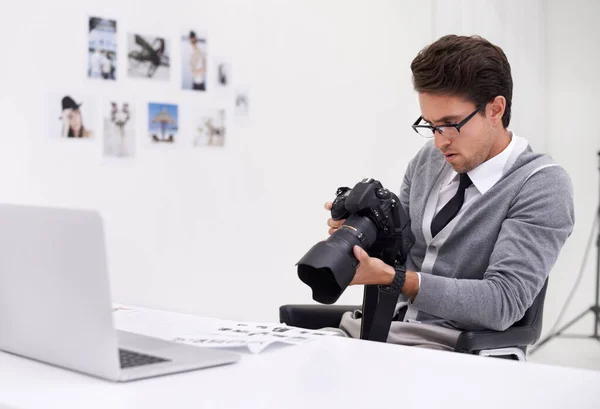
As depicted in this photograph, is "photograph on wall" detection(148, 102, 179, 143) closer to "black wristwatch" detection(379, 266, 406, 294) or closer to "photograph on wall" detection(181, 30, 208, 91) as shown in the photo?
"photograph on wall" detection(181, 30, 208, 91)

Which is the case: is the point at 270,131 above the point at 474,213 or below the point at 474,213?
above

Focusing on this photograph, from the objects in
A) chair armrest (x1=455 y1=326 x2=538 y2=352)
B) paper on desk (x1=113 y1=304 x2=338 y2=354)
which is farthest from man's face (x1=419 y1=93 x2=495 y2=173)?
paper on desk (x1=113 y1=304 x2=338 y2=354)

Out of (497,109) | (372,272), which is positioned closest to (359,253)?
(372,272)

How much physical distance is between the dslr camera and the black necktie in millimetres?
261

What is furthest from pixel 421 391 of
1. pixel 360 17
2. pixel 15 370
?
pixel 360 17

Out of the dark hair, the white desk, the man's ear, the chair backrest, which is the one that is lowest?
the chair backrest

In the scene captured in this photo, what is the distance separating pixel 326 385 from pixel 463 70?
1048mm

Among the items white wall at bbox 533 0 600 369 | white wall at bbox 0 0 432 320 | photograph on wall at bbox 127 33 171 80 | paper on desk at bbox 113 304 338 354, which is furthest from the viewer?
white wall at bbox 533 0 600 369

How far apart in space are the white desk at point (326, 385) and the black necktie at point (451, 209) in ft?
2.42

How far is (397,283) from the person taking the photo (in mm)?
1705

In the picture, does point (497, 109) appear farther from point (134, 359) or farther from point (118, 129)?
point (118, 129)

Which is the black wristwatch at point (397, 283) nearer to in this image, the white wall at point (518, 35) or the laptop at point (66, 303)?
the laptop at point (66, 303)

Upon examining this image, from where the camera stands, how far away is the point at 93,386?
1.02 m

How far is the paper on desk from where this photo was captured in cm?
129
